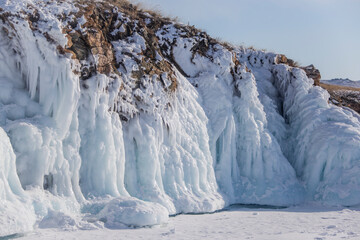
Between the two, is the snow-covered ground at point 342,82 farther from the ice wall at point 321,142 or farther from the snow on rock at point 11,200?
the snow on rock at point 11,200

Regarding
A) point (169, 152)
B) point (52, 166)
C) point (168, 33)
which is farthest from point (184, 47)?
point (52, 166)

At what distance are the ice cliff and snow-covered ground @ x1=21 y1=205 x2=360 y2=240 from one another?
19.9 inches

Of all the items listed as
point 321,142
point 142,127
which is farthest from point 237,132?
point 142,127

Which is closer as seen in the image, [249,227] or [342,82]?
[249,227]

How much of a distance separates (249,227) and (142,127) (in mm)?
4544

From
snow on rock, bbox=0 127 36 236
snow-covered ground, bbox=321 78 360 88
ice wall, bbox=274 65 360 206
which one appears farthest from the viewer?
snow-covered ground, bbox=321 78 360 88

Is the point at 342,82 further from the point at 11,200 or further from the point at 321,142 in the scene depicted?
the point at 11,200

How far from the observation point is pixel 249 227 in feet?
38.1

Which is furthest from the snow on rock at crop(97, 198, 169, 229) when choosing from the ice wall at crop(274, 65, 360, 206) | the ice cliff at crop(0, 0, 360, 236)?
the ice wall at crop(274, 65, 360, 206)

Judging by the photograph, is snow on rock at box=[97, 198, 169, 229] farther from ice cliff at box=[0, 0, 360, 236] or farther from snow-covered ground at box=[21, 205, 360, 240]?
snow-covered ground at box=[21, 205, 360, 240]

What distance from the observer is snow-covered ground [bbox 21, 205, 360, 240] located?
382 inches

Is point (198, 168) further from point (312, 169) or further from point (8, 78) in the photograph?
point (8, 78)

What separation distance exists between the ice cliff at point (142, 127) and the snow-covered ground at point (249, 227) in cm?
51

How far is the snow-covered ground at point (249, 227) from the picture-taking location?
9711 millimetres
